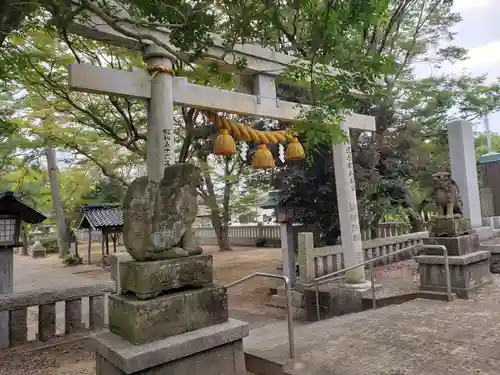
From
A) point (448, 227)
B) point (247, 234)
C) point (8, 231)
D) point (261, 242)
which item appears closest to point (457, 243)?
point (448, 227)

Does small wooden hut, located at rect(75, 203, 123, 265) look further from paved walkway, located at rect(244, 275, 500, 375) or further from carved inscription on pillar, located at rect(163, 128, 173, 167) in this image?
paved walkway, located at rect(244, 275, 500, 375)

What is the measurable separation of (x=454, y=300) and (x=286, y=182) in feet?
16.1

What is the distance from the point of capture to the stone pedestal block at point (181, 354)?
258cm

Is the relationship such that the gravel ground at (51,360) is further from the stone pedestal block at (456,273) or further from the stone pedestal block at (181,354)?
the stone pedestal block at (456,273)

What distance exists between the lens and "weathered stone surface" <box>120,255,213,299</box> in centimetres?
281

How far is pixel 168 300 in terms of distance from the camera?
A: 286 centimetres

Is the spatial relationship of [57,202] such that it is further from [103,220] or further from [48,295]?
[48,295]

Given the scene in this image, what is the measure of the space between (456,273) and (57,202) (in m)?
19.5

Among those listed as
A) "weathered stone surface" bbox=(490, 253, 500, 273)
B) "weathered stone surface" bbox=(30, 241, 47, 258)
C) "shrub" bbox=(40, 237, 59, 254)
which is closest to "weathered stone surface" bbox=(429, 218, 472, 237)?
"weathered stone surface" bbox=(490, 253, 500, 273)

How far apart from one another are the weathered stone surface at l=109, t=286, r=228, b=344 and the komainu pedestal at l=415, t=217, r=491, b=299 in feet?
13.1

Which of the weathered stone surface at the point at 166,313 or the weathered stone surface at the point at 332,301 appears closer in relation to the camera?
the weathered stone surface at the point at 166,313

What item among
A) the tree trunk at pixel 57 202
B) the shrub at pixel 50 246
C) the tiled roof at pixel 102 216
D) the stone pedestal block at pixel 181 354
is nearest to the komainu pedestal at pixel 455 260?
the stone pedestal block at pixel 181 354

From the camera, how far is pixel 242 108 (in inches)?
242

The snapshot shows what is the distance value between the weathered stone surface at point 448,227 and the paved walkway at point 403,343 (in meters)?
1.11
